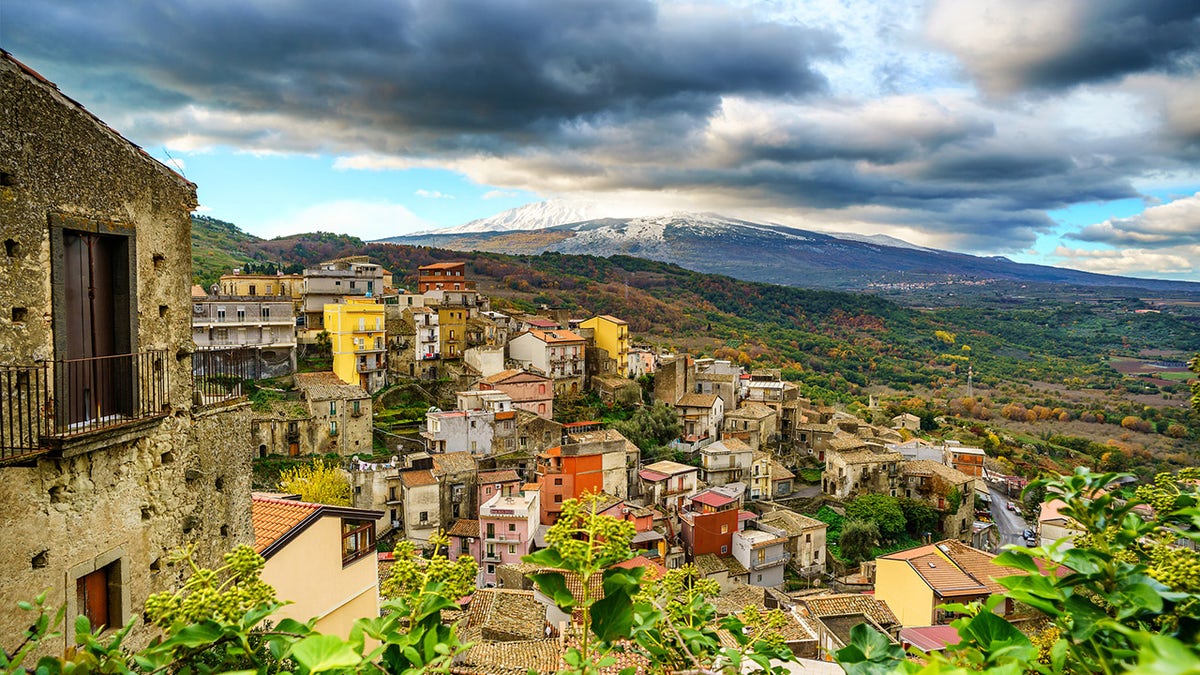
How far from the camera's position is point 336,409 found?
3581 cm

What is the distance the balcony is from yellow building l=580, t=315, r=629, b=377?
24.9 meters

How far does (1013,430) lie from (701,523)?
55157mm

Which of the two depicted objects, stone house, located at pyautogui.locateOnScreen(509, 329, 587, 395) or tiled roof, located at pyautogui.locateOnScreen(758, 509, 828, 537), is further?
stone house, located at pyautogui.locateOnScreen(509, 329, 587, 395)

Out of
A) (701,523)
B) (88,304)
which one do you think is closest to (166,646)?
(88,304)

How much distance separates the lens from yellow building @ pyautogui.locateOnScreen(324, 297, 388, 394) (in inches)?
1631

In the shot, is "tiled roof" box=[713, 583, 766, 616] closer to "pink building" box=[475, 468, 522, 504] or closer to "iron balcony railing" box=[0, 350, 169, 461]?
"pink building" box=[475, 468, 522, 504]

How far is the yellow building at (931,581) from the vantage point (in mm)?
21797

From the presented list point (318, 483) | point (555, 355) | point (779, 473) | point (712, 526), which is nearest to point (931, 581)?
point (712, 526)

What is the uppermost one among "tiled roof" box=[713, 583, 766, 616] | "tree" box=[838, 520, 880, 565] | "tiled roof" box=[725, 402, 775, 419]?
"tiled roof" box=[725, 402, 775, 419]

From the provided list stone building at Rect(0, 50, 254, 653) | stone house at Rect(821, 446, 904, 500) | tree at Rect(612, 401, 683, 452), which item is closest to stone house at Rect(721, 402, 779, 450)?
tree at Rect(612, 401, 683, 452)

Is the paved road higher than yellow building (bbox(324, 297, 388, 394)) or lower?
lower

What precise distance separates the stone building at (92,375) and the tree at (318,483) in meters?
24.0

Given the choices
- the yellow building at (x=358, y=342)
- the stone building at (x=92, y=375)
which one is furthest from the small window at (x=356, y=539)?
the yellow building at (x=358, y=342)

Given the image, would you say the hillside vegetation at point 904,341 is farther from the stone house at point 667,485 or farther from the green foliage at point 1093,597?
the green foliage at point 1093,597
